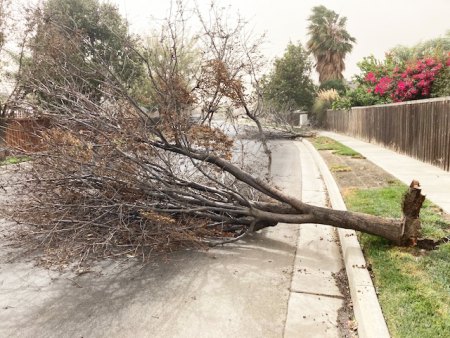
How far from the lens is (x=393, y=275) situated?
3840 millimetres

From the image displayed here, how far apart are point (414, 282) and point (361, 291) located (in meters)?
0.51

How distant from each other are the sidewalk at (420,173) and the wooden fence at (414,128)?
283 millimetres

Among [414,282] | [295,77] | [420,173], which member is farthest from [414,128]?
[295,77]

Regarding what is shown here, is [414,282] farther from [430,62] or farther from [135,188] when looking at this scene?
[430,62]

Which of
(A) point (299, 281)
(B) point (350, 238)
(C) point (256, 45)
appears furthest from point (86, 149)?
(C) point (256, 45)

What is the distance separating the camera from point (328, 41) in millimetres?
42156

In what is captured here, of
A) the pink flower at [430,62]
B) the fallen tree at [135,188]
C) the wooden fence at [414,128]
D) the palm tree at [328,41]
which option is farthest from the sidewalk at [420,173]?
the palm tree at [328,41]

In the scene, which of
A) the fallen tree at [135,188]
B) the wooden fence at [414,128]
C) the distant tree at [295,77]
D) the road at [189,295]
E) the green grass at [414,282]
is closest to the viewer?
the green grass at [414,282]

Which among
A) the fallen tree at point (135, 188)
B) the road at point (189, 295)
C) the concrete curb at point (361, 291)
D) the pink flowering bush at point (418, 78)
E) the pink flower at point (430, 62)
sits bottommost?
the road at point (189, 295)

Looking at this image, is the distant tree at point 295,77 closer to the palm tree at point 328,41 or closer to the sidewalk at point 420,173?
the palm tree at point 328,41

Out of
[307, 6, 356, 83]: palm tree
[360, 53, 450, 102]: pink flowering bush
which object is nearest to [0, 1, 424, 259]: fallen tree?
[360, 53, 450, 102]: pink flowering bush

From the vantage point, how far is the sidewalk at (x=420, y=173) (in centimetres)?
688

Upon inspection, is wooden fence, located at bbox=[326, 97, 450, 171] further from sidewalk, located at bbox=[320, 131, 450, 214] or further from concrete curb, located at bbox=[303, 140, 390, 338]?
concrete curb, located at bbox=[303, 140, 390, 338]

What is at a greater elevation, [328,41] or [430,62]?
[328,41]
